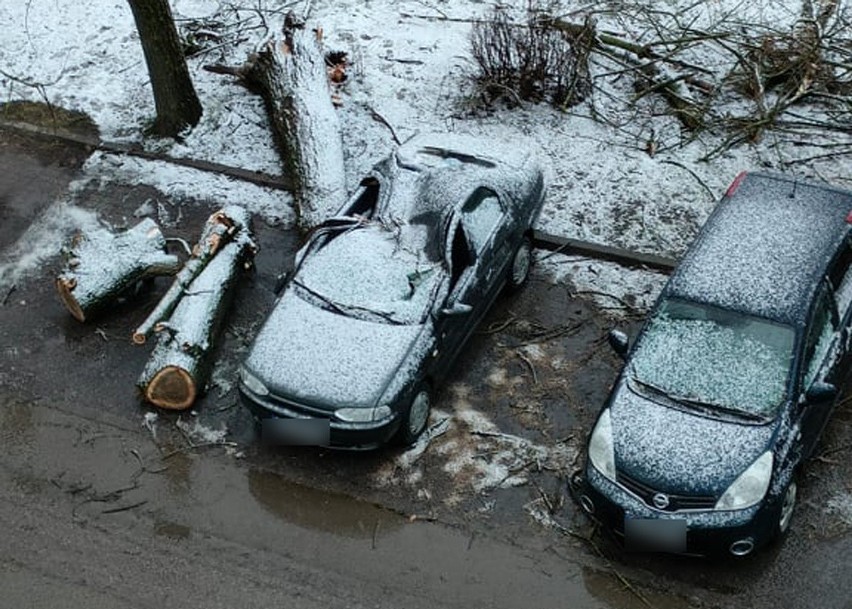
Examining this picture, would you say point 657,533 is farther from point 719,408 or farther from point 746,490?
point 719,408

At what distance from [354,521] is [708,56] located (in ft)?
25.4

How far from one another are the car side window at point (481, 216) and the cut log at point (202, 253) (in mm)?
2423

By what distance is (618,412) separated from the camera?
25.7 feet

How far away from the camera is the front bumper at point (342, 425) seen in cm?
808

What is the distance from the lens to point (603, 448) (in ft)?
25.2

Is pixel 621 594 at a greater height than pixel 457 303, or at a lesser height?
lesser

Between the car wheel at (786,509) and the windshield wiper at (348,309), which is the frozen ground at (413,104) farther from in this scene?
the car wheel at (786,509)

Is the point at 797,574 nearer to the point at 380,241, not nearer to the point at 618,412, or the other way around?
the point at 618,412

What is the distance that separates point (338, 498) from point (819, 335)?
13.4 feet

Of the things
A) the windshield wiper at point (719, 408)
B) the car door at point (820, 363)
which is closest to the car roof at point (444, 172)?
the windshield wiper at point (719, 408)

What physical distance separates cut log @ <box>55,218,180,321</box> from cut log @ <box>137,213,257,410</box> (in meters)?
0.58

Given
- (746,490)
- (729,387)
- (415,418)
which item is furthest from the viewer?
(415,418)

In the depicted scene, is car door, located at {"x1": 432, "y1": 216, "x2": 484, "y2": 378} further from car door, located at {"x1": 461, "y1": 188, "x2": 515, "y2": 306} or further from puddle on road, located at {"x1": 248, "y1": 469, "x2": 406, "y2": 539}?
puddle on road, located at {"x1": 248, "y1": 469, "x2": 406, "y2": 539}

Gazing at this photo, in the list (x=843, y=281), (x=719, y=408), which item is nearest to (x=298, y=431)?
(x=719, y=408)
